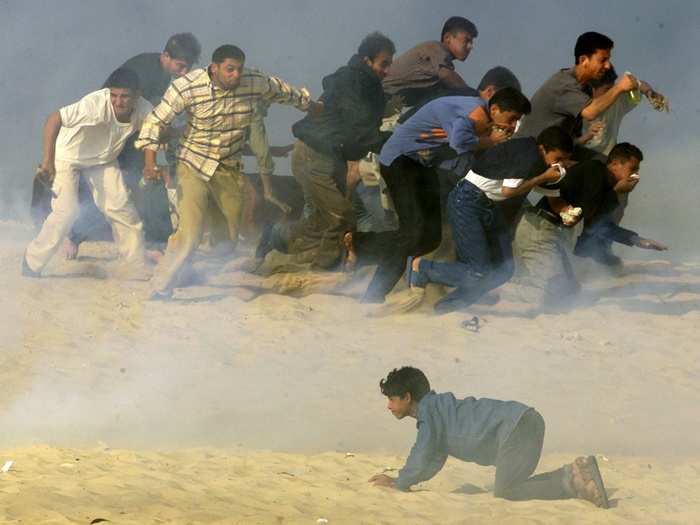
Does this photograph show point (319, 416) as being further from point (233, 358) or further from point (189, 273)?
point (189, 273)

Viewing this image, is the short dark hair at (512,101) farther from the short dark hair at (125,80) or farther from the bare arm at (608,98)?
the short dark hair at (125,80)

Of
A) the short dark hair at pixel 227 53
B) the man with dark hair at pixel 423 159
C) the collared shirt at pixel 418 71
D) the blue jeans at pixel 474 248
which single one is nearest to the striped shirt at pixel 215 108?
the short dark hair at pixel 227 53

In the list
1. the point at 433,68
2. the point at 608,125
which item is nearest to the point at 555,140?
the point at 608,125

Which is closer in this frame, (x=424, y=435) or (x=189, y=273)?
(x=424, y=435)

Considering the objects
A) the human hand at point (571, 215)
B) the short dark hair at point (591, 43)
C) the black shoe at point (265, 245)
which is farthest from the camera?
the black shoe at point (265, 245)

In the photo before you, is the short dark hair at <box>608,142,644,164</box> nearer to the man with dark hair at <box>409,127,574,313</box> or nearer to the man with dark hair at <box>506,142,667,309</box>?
the man with dark hair at <box>506,142,667,309</box>

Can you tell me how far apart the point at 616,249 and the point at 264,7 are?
365 centimetres

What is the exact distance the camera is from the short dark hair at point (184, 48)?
458 inches

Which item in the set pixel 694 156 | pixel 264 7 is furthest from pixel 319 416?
pixel 694 156

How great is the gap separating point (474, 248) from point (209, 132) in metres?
1.74

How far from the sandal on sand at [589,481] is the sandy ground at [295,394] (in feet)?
0.19

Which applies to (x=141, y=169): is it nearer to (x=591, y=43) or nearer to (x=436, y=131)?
(x=436, y=131)

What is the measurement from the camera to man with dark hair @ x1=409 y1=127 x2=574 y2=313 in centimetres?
1042

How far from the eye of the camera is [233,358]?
10.0m
